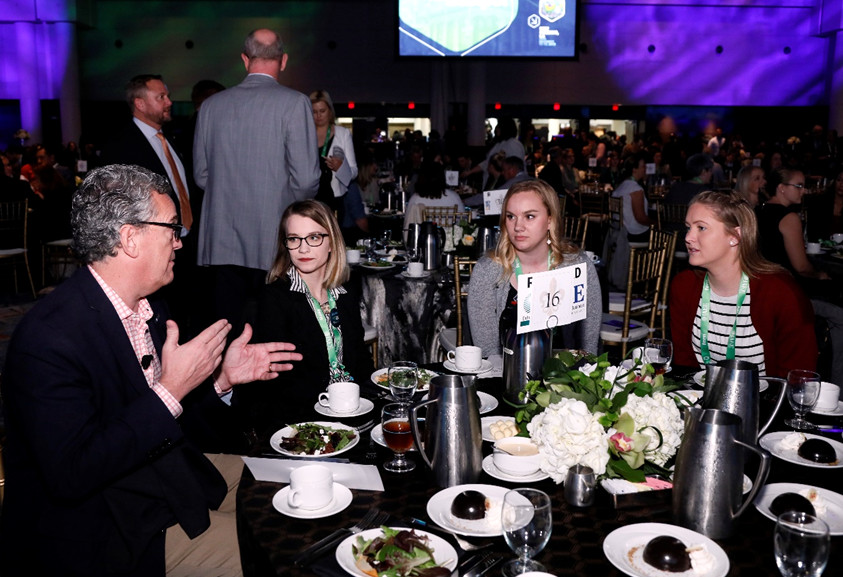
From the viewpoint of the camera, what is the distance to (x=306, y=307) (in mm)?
2812

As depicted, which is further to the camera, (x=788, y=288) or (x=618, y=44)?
(x=618, y=44)

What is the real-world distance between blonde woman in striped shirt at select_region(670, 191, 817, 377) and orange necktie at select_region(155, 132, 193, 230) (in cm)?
289

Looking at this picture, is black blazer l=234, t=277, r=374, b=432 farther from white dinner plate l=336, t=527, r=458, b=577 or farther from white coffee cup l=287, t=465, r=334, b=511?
white dinner plate l=336, t=527, r=458, b=577

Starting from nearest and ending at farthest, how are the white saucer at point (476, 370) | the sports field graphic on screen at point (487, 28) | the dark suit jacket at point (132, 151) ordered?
the white saucer at point (476, 370)
the dark suit jacket at point (132, 151)
the sports field graphic on screen at point (487, 28)

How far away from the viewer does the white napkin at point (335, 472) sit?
1.66 m

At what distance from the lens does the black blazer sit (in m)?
2.66

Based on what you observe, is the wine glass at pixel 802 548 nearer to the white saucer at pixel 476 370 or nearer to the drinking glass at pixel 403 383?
the drinking glass at pixel 403 383

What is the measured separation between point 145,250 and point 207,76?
14.8 metres

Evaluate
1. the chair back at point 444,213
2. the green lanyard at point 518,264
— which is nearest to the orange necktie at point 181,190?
the chair back at point 444,213

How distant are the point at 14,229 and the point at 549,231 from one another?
20.2 feet

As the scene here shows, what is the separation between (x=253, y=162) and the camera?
3.93m

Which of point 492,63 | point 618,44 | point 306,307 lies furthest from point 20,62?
point 306,307

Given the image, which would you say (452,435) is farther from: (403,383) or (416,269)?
(416,269)

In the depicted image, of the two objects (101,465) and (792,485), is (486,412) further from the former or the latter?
(101,465)
